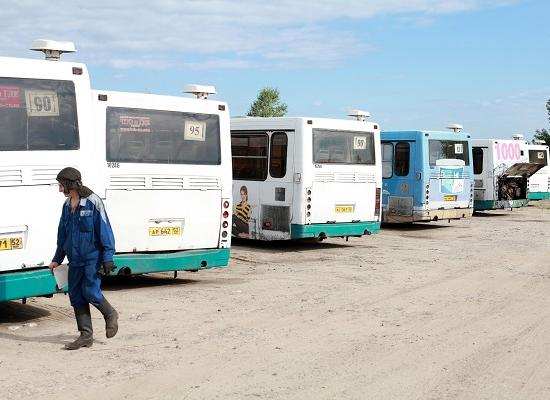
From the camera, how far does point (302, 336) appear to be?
8.28m

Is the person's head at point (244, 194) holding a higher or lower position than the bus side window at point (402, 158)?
lower

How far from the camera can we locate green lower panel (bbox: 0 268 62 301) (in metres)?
8.28

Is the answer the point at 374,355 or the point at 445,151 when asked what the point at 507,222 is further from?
the point at 374,355

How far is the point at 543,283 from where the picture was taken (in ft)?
40.5

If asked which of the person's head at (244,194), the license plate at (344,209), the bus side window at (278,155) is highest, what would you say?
the bus side window at (278,155)

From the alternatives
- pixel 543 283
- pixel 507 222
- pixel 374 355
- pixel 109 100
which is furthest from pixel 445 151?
pixel 374 355

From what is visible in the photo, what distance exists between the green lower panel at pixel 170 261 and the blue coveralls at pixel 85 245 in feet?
9.80

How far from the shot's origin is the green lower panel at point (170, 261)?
1077cm

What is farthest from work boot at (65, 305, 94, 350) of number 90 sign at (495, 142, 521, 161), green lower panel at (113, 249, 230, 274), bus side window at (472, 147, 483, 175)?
number 90 sign at (495, 142, 521, 161)

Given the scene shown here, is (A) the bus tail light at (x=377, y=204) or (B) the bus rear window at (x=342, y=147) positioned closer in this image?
(B) the bus rear window at (x=342, y=147)

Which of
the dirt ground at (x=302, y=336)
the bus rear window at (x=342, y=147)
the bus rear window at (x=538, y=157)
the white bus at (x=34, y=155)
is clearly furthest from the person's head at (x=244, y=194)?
the bus rear window at (x=538, y=157)

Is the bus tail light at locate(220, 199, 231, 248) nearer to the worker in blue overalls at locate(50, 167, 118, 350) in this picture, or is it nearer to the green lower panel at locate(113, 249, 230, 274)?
the green lower panel at locate(113, 249, 230, 274)

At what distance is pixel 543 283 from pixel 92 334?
24.3 feet

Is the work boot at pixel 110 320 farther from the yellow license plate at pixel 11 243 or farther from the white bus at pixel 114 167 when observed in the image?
the yellow license plate at pixel 11 243
